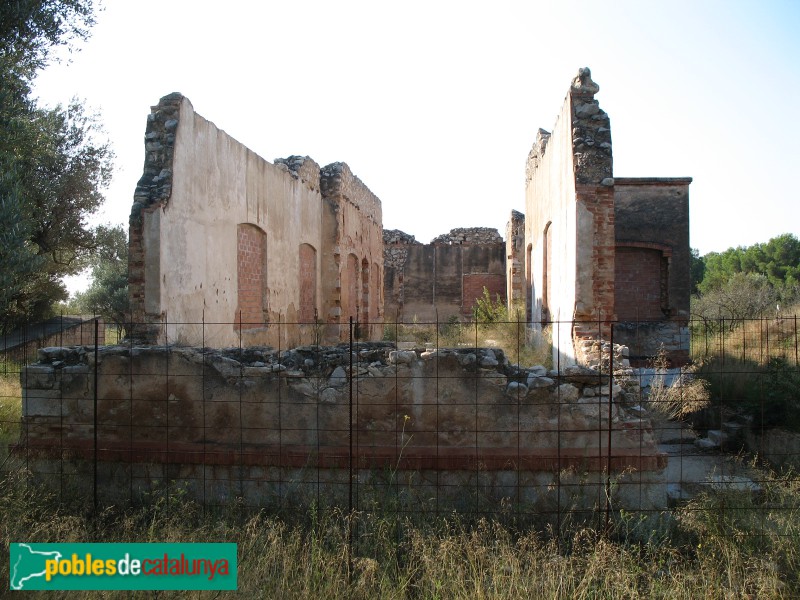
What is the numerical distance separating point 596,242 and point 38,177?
14013 millimetres

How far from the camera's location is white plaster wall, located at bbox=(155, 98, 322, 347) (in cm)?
815

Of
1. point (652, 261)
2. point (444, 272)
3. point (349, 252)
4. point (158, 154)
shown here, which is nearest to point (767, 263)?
point (444, 272)

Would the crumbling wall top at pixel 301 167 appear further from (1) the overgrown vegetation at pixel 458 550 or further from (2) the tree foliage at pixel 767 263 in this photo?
(2) the tree foliage at pixel 767 263

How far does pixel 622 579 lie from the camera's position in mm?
4102

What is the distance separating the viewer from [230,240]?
9.95 metres

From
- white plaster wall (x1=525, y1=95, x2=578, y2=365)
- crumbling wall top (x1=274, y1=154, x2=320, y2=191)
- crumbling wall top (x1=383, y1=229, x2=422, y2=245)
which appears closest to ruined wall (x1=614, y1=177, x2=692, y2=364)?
white plaster wall (x1=525, y1=95, x2=578, y2=365)

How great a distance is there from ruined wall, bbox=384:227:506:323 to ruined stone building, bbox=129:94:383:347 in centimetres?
883

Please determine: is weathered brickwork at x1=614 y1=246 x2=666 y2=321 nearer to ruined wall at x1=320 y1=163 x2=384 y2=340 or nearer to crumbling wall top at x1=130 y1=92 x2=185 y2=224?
ruined wall at x1=320 y1=163 x2=384 y2=340

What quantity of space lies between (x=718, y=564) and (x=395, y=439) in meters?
2.78

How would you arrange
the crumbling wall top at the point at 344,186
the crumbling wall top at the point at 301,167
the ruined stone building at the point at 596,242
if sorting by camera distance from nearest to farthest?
the ruined stone building at the point at 596,242
the crumbling wall top at the point at 301,167
the crumbling wall top at the point at 344,186

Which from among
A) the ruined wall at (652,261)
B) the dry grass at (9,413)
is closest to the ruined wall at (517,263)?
the ruined wall at (652,261)

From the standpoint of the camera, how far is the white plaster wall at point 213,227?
815 centimetres

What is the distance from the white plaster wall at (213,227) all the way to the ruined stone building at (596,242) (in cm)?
495

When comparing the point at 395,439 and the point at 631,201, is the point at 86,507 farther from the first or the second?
the point at 631,201
